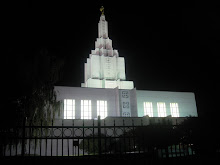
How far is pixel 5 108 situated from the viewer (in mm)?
7992

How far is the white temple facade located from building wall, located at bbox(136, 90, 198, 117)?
6831 mm

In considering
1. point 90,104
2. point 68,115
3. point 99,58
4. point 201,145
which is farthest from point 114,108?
point 201,145

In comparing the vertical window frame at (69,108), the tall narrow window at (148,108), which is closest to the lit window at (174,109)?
the tall narrow window at (148,108)

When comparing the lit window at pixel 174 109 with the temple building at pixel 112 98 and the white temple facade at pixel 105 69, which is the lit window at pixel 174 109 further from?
the white temple facade at pixel 105 69

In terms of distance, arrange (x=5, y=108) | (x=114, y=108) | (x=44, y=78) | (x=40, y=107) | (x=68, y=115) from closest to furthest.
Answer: (x=5, y=108)
(x=40, y=107)
(x=44, y=78)
(x=68, y=115)
(x=114, y=108)

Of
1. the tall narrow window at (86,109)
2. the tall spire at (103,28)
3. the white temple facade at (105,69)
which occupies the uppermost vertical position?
the tall spire at (103,28)

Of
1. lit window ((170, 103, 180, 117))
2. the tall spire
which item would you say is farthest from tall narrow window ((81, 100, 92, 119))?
the tall spire

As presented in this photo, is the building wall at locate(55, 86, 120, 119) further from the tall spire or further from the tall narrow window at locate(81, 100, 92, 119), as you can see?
the tall spire

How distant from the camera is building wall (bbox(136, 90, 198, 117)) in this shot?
3591cm

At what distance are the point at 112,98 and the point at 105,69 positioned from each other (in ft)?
36.4

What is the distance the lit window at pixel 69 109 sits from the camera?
3041cm

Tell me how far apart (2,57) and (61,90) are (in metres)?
23.1

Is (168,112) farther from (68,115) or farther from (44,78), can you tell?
(44,78)

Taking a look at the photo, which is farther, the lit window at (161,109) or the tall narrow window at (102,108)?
the lit window at (161,109)
